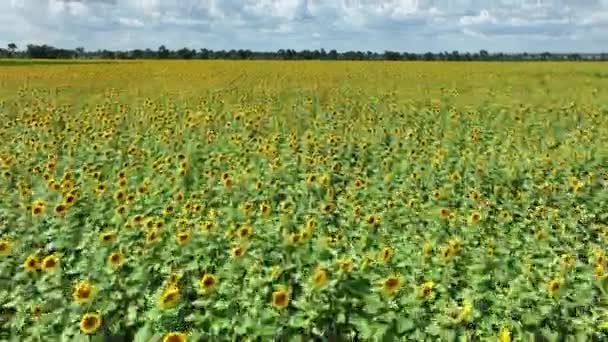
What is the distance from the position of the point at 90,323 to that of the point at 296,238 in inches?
49.9

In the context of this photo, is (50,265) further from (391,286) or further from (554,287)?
(554,287)

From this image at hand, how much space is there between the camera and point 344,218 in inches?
201

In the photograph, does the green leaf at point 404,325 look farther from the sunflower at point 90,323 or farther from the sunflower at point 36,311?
the sunflower at point 36,311

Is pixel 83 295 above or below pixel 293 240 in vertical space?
below

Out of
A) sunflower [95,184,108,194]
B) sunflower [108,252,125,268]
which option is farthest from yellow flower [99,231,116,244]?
sunflower [95,184,108,194]

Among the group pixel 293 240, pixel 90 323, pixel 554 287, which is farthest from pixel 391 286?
pixel 90 323

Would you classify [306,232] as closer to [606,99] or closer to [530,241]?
[530,241]

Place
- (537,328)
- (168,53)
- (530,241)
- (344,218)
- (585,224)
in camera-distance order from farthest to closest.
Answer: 1. (168,53)
2. (585,224)
3. (344,218)
4. (530,241)
5. (537,328)

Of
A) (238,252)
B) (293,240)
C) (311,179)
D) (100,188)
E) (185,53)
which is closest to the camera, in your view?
(238,252)

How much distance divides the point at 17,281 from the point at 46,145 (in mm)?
4106

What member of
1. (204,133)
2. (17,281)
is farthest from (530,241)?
(204,133)

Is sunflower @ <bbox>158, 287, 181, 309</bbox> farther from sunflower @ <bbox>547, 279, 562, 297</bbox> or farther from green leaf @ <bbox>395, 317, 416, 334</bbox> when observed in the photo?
sunflower @ <bbox>547, 279, 562, 297</bbox>

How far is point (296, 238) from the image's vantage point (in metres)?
3.61

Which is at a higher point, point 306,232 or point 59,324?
point 306,232
